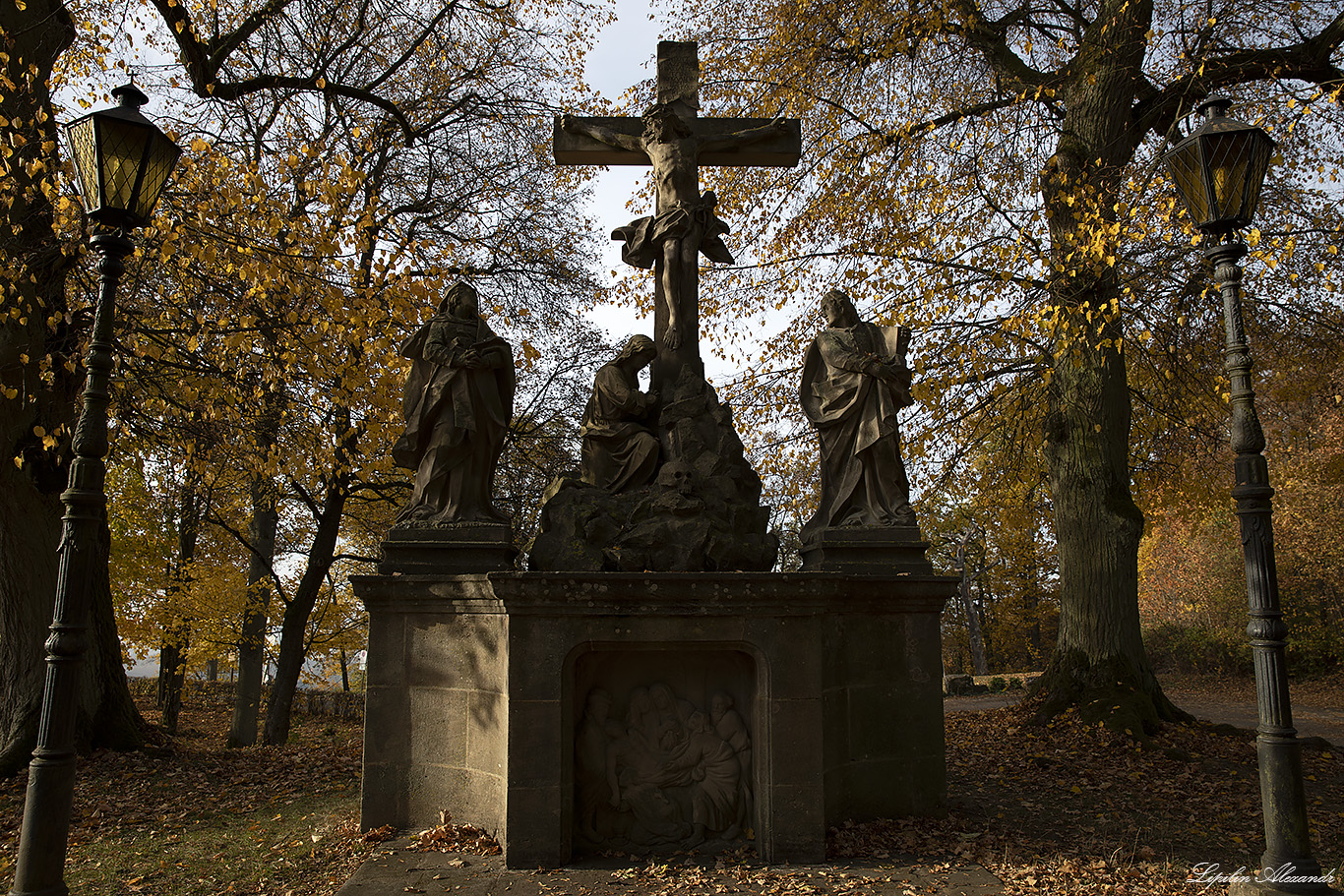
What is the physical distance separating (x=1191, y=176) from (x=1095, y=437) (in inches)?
228

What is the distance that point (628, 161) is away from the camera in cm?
844

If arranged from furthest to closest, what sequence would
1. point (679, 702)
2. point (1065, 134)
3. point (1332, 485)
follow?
point (1332, 485), point (1065, 134), point (679, 702)

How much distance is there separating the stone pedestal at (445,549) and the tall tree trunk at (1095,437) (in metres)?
Answer: 6.49

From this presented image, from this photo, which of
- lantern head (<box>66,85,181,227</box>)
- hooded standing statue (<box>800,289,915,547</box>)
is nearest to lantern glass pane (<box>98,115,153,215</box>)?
lantern head (<box>66,85,181,227</box>)

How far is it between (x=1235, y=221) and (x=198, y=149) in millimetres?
9402

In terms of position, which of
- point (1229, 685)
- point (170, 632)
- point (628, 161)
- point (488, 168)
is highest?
point (488, 168)

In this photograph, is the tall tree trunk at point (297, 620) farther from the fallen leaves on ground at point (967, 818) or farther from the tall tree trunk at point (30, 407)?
the tall tree trunk at point (30, 407)

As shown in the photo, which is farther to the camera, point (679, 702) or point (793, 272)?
point (793, 272)

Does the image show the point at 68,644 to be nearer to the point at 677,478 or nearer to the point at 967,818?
the point at 677,478

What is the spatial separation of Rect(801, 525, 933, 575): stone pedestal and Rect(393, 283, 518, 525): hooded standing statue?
8.63ft

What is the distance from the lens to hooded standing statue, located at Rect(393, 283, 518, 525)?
22.3 feet

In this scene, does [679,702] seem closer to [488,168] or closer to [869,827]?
[869,827]

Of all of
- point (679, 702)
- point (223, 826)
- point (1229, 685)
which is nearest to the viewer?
point (679, 702)

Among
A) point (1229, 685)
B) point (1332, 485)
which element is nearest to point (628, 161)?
point (1332, 485)
